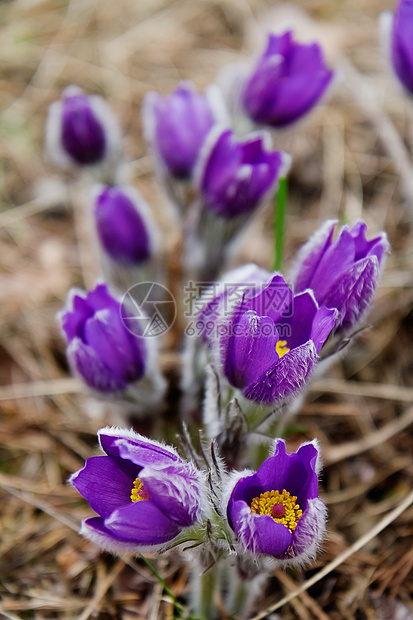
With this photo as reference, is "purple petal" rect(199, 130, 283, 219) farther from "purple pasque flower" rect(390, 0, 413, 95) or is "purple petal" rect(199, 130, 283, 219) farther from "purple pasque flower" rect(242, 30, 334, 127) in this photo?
"purple pasque flower" rect(390, 0, 413, 95)

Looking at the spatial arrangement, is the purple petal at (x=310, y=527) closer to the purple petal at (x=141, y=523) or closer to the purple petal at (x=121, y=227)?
the purple petal at (x=141, y=523)

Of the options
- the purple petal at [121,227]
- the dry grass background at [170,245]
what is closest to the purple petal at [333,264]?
the dry grass background at [170,245]

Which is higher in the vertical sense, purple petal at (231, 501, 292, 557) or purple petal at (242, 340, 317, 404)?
purple petal at (242, 340, 317, 404)

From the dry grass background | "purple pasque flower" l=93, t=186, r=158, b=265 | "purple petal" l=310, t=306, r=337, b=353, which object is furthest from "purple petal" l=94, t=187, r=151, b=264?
"purple petal" l=310, t=306, r=337, b=353

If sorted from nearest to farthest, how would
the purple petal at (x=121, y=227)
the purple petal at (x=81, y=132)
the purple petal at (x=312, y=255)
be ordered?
the purple petal at (x=312, y=255) → the purple petal at (x=121, y=227) → the purple petal at (x=81, y=132)

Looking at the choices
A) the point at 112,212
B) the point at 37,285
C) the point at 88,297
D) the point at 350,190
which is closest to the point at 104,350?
the point at 88,297

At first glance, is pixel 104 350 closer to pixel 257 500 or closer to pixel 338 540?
pixel 257 500

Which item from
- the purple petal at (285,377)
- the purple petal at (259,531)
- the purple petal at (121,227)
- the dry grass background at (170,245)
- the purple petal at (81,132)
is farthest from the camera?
the purple petal at (81,132)
